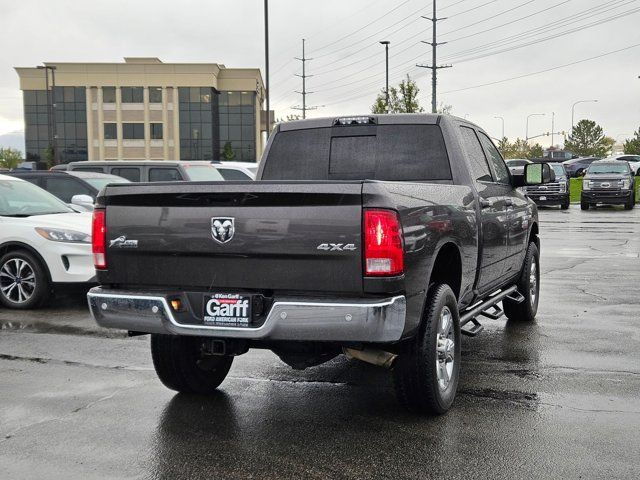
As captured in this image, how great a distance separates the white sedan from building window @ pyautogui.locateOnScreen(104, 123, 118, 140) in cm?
8118

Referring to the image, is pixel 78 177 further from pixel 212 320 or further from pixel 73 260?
pixel 212 320

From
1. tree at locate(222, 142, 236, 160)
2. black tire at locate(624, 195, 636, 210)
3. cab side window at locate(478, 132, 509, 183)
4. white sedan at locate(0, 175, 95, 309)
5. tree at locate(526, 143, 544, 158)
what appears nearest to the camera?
cab side window at locate(478, 132, 509, 183)

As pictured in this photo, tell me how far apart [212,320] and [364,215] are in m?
1.09

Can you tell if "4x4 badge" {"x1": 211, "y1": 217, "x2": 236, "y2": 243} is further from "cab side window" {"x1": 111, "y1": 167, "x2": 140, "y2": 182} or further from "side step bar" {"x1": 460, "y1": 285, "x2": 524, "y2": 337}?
"cab side window" {"x1": 111, "y1": 167, "x2": 140, "y2": 182}

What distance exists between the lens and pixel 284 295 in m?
4.42

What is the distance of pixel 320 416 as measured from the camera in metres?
5.00

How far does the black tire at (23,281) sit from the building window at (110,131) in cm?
8140

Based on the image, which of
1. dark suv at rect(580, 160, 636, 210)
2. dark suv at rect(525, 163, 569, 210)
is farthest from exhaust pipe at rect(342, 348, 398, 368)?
dark suv at rect(525, 163, 569, 210)

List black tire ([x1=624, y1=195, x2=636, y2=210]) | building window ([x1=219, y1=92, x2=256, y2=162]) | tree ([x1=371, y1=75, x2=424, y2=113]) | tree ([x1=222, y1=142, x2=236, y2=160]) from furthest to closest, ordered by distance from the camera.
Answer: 1. building window ([x1=219, y1=92, x2=256, y2=162])
2. tree ([x1=222, y1=142, x2=236, y2=160])
3. tree ([x1=371, y1=75, x2=424, y2=113])
4. black tire ([x1=624, y1=195, x2=636, y2=210])

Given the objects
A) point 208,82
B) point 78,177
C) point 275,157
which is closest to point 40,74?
point 208,82

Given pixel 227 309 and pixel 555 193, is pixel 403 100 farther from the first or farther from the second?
pixel 227 309

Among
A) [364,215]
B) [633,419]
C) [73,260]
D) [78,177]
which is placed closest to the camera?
[364,215]

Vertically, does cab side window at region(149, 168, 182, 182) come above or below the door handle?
above

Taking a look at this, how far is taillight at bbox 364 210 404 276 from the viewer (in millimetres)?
4211
